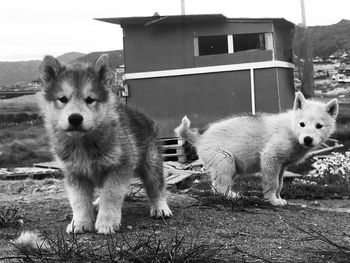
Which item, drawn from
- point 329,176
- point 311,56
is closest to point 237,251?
point 329,176

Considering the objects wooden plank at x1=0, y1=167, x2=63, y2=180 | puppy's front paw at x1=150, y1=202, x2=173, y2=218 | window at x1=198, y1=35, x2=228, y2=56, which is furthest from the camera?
window at x1=198, y1=35, x2=228, y2=56

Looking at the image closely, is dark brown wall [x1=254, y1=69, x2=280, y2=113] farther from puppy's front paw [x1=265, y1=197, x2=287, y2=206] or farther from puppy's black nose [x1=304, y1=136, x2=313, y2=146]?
puppy's front paw [x1=265, y1=197, x2=287, y2=206]

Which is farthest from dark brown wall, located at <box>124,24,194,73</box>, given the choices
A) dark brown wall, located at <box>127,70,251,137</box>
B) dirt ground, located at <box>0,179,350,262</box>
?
dirt ground, located at <box>0,179,350,262</box>

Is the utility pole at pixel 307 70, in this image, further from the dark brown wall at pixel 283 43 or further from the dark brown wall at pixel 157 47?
the dark brown wall at pixel 157 47

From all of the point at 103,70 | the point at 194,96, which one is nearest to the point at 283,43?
the point at 194,96

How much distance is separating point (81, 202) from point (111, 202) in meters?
0.31

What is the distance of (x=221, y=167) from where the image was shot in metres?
6.66

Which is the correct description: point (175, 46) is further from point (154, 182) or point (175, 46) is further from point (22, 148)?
point (154, 182)

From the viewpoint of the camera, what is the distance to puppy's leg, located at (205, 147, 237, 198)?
6.64 m

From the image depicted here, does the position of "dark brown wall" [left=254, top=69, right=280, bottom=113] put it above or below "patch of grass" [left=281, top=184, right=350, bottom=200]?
above

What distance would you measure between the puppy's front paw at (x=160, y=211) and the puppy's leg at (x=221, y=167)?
1.84m

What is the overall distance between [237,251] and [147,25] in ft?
44.1

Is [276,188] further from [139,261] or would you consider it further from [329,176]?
[329,176]

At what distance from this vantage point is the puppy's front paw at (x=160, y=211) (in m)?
4.79
